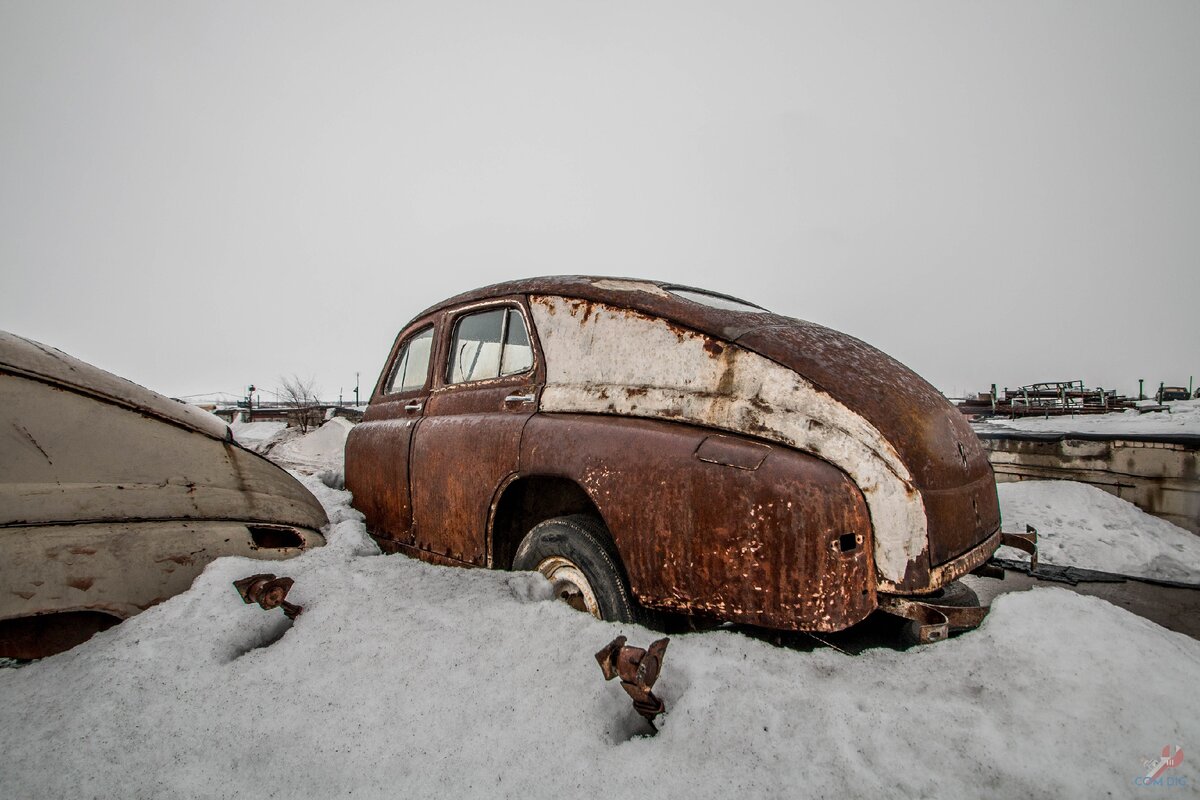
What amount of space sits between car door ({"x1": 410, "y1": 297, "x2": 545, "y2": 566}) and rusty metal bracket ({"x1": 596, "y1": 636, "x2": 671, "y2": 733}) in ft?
2.96

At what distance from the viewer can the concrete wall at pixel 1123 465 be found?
16.0 ft

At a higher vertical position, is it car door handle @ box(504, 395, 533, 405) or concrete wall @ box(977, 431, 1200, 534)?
car door handle @ box(504, 395, 533, 405)

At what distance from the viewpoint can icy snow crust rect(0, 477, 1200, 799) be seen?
1140 millimetres

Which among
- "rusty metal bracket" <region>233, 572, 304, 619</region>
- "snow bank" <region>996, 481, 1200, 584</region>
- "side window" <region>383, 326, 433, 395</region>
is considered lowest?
"snow bank" <region>996, 481, 1200, 584</region>

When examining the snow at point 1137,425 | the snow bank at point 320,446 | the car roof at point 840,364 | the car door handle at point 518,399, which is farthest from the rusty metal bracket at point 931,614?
the snow bank at point 320,446

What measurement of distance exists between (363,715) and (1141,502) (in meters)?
6.97

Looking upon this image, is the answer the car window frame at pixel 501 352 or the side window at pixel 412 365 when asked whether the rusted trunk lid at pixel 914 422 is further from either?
the side window at pixel 412 365

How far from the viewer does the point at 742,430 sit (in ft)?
5.08

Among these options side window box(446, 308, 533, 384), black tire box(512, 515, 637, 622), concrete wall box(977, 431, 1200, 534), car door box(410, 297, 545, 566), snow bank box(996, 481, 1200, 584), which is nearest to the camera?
black tire box(512, 515, 637, 622)

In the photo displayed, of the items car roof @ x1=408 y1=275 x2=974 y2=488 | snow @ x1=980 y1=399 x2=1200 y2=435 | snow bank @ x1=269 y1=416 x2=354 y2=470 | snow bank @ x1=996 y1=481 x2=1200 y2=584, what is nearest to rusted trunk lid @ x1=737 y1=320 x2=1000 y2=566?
car roof @ x1=408 y1=275 x2=974 y2=488

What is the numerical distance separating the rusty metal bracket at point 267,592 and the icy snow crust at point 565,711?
8 centimetres

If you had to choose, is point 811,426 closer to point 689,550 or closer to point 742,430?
point 742,430

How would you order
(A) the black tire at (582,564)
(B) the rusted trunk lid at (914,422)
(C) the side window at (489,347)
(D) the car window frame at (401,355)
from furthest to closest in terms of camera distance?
(D) the car window frame at (401,355)
(C) the side window at (489,347)
(A) the black tire at (582,564)
(B) the rusted trunk lid at (914,422)

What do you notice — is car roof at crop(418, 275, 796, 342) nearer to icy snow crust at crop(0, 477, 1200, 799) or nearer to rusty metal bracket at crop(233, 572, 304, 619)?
icy snow crust at crop(0, 477, 1200, 799)
